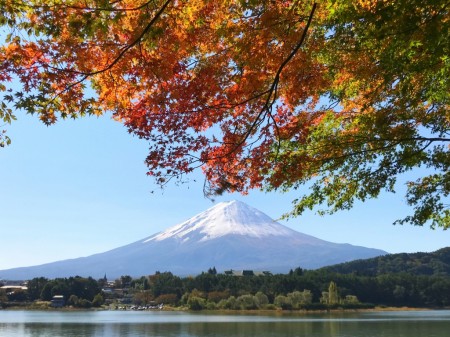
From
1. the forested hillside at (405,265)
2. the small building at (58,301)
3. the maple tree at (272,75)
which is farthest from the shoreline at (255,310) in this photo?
the maple tree at (272,75)

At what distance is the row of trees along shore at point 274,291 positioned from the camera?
65688 millimetres

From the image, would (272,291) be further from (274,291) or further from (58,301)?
(58,301)

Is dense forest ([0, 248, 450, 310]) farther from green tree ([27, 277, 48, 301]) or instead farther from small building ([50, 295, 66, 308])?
Answer: small building ([50, 295, 66, 308])

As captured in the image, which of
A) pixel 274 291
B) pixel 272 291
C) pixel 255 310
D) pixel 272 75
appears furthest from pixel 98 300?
pixel 272 75

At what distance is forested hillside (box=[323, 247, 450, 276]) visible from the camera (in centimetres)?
9931

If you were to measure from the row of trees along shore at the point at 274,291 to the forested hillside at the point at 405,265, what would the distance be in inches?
872

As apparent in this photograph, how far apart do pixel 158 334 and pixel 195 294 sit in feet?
114

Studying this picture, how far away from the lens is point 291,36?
557cm

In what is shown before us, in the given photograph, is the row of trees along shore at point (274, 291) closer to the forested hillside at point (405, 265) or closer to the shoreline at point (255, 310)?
the shoreline at point (255, 310)

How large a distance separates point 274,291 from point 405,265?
148ft

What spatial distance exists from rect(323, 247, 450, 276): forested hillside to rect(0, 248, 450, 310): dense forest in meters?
22.2

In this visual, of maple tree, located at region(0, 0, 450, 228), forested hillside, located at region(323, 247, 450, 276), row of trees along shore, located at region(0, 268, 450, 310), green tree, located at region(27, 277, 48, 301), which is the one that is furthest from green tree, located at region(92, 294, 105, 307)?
maple tree, located at region(0, 0, 450, 228)

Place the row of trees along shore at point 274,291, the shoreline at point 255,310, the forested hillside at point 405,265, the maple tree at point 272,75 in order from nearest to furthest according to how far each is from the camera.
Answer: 1. the maple tree at point 272,75
2. the shoreline at point 255,310
3. the row of trees along shore at point 274,291
4. the forested hillside at point 405,265

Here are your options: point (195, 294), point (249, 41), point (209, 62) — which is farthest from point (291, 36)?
point (195, 294)
